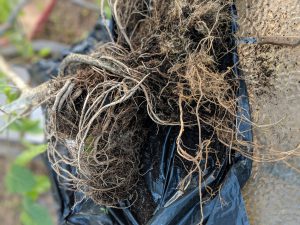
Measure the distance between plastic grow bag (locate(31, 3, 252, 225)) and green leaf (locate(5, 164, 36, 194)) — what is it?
35cm

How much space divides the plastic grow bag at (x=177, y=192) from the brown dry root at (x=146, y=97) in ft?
Result: 0.09

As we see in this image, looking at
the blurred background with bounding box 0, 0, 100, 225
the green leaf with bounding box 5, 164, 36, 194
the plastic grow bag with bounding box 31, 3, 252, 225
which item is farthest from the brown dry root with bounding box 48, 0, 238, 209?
the blurred background with bounding box 0, 0, 100, 225

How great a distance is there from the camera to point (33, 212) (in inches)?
60.1

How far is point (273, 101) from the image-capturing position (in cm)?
92

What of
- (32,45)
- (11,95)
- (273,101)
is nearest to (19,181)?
(11,95)

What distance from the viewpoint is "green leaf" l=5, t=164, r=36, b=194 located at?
144 cm

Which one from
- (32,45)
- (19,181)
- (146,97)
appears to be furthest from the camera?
(32,45)

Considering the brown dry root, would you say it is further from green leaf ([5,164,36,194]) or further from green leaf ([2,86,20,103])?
green leaf ([5,164,36,194])

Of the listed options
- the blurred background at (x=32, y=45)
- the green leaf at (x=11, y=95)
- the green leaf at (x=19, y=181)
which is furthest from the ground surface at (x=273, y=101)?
the blurred background at (x=32, y=45)

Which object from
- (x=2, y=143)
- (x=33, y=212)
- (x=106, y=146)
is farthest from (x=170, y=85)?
(x=2, y=143)

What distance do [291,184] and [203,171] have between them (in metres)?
0.21

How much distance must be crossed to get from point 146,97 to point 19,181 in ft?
2.57

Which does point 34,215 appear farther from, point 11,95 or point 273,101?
point 273,101

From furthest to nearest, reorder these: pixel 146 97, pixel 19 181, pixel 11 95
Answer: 1. pixel 19 181
2. pixel 11 95
3. pixel 146 97
